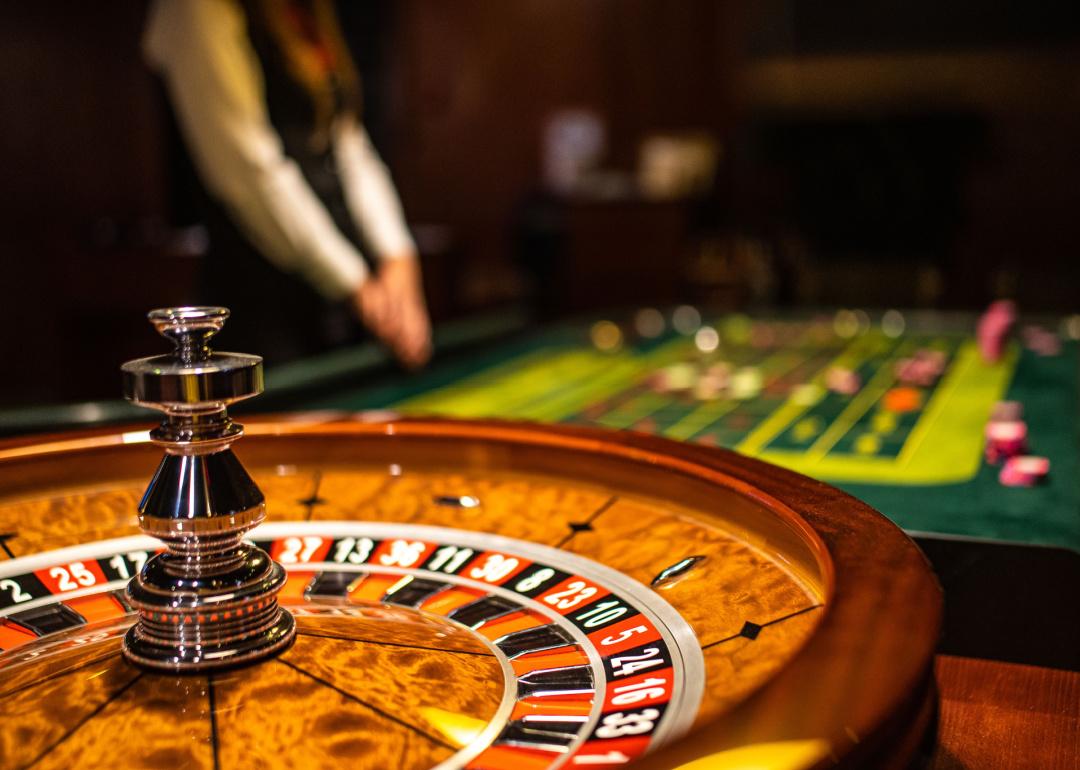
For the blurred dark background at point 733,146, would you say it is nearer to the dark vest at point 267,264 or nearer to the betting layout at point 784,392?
the dark vest at point 267,264

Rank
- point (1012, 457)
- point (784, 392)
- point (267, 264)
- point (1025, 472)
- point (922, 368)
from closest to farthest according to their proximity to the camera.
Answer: point (1025, 472), point (1012, 457), point (784, 392), point (922, 368), point (267, 264)

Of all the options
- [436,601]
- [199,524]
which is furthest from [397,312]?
[199,524]

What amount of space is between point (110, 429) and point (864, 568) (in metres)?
0.85

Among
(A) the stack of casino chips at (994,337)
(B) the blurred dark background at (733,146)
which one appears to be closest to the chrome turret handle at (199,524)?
(A) the stack of casino chips at (994,337)

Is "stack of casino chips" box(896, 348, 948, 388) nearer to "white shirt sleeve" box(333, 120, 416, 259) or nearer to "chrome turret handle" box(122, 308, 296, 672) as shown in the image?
"chrome turret handle" box(122, 308, 296, 672)

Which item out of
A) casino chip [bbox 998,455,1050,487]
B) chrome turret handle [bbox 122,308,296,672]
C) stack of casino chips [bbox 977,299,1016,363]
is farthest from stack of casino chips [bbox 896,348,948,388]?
chrome turret handle [bbox 122,308,296,672]

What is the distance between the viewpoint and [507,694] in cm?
77

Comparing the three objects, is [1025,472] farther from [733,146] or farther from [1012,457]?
[733,146]

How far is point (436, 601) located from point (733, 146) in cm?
952

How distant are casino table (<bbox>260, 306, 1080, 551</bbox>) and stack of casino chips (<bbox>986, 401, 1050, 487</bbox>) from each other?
0.02 m

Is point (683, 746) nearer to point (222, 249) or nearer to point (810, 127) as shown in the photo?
point (222, 249)

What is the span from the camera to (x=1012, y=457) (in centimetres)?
171

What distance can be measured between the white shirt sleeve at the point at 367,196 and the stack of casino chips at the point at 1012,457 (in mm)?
3415

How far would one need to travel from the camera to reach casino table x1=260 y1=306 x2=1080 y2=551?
151 centimetres
